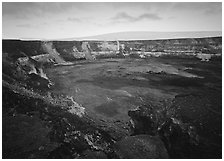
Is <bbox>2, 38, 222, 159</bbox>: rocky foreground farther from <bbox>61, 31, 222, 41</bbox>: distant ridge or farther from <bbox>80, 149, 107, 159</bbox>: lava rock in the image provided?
<bbox>61, 31, 222, 41</bbox>: distant ridge

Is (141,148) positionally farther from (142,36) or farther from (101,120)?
(142,36)

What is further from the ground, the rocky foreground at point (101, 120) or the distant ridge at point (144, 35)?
the distant ridge at point (144, 35)

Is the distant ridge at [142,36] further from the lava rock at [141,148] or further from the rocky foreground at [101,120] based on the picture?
the lava rock at [141,148]

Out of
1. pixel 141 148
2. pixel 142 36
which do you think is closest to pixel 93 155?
pixel 141 148

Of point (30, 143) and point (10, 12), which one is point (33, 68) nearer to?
point (10, 12)

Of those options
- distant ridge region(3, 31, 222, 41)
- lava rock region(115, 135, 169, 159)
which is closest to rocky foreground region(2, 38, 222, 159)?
lava rock region(115, 135, 169, 159)

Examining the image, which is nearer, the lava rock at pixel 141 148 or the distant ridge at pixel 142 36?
the lava rock at pixel 141 148

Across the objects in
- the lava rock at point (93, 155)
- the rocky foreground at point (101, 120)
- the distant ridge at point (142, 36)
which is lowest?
the lava rock at point (93, 155)

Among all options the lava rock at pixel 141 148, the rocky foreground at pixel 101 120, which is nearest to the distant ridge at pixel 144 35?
the rocky foreground at pixel 101 120
